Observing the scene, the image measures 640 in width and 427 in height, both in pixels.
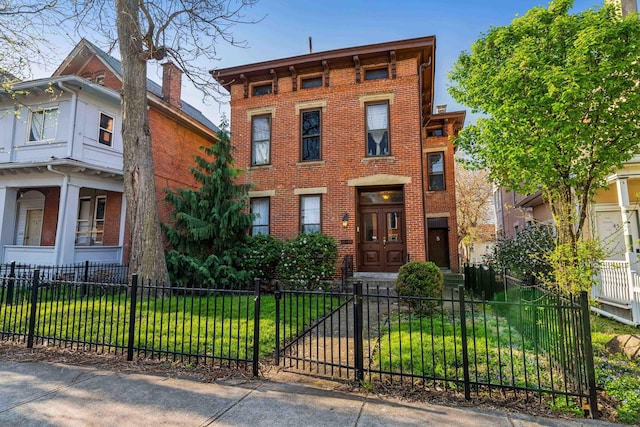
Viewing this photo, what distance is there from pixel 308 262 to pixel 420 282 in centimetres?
392

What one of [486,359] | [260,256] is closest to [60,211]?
[260,256]

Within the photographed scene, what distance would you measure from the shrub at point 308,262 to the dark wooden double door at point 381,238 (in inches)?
60.2

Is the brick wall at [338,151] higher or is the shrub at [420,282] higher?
the brick wall at [338,151]

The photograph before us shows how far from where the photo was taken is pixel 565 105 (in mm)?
5742

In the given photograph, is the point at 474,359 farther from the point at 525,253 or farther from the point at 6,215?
the point at 6,215

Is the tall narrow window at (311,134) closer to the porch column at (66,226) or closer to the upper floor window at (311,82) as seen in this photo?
the upper floor window at (311,82)

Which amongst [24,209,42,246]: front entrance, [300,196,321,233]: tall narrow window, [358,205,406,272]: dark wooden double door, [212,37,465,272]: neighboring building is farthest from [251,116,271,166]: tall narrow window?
[24,209,42,246]: front entrance

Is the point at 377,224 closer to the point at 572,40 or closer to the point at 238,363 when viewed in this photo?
the point at 572,40

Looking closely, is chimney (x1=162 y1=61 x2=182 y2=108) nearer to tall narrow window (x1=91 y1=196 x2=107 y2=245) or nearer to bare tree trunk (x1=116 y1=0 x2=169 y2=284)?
tall narrow window (x1=91 y1=196 x2=107 y2=245)

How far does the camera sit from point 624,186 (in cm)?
844

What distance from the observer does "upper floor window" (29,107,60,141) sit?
1282 cm

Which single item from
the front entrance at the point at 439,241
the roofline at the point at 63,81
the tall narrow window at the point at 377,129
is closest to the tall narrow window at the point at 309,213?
the tall narrow window at the point at 377,129

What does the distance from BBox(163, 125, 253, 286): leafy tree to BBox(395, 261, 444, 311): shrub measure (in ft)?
16.5

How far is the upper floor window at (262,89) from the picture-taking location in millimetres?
13480
